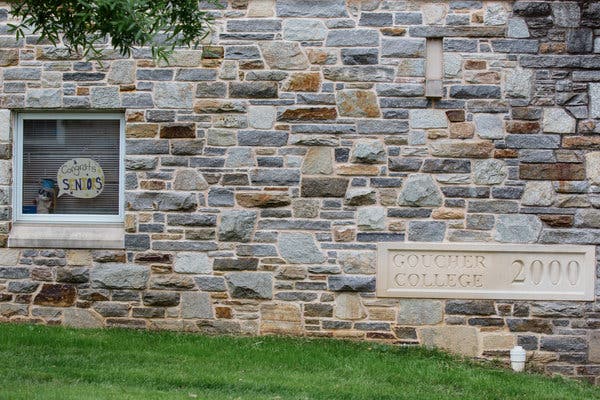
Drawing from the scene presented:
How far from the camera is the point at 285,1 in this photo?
9.75m

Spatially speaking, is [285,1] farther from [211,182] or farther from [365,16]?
[211,182]

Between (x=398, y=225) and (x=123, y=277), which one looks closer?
(x=398, y=225)

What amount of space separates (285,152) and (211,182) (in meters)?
0.87

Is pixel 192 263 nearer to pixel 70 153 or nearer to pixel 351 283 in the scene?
pixel 351 283

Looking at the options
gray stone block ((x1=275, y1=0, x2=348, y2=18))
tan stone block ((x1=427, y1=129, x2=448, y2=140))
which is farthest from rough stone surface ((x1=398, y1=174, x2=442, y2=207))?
gray stone block ((x1=275, y1=0, x2=348, y2=18))

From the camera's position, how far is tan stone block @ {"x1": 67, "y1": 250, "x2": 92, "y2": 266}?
32.3 feet

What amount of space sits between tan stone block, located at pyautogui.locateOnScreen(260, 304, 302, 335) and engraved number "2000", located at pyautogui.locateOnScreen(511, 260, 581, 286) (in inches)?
93.9

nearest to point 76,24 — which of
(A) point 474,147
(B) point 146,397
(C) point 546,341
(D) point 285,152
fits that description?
(B) point 146,397

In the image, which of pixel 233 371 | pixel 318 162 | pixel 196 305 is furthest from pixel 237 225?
pixel 233 371

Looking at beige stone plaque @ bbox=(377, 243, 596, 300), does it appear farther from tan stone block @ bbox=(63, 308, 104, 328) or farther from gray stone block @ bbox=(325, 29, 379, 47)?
tan stone block @ bbox=(63, 308, 104, 328)

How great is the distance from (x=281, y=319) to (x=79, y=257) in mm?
2328

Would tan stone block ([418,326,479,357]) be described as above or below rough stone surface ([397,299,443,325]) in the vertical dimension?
below

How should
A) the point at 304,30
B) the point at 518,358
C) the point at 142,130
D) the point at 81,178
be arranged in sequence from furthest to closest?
the point at 81,178, the point at 142,130, the point at 304,30, the point at 518,358

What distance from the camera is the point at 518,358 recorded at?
945cm
